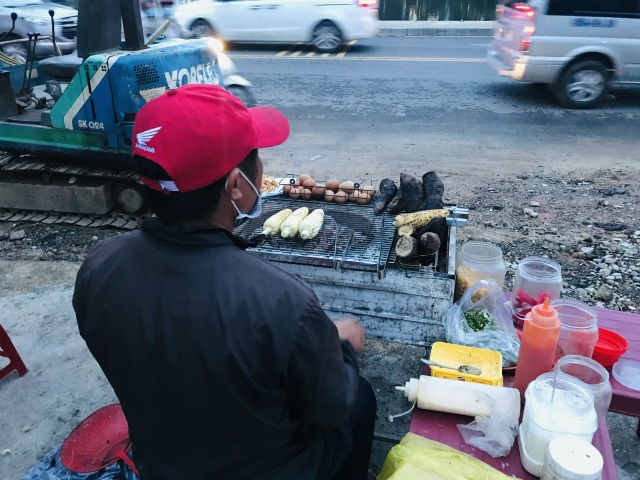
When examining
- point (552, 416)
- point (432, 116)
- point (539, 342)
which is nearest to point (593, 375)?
point (539, 342)

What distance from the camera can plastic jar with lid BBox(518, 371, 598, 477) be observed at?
1.85 metres

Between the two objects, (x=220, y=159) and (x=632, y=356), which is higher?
(x=220, y=159)

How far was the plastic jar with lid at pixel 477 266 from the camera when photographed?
131 inches

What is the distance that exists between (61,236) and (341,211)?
138 inches

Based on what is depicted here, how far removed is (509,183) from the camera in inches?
268

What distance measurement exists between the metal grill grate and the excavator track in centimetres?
248

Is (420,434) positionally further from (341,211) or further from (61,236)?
(61,236)

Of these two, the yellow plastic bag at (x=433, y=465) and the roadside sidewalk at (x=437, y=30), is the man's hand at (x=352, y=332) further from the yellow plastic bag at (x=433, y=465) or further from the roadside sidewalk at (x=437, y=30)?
the roadside sidewalk at (x=437, y=30)

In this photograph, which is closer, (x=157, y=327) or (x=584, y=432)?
(x=157, y=327)

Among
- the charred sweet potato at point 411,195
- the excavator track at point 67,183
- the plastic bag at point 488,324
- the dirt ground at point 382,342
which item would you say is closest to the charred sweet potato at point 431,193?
the charred sweet potato at point 411,195

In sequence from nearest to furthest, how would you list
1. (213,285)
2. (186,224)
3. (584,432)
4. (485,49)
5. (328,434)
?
(213,285) < (186,224) < (584,432) < (328,434) < (485,49)

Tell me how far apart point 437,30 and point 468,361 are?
1706cm

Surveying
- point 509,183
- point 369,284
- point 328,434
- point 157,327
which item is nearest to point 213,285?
point 157,327

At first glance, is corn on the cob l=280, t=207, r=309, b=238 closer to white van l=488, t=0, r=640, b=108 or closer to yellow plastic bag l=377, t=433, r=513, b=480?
yellow plastic bag l=377, t=433, r=513, b=480
